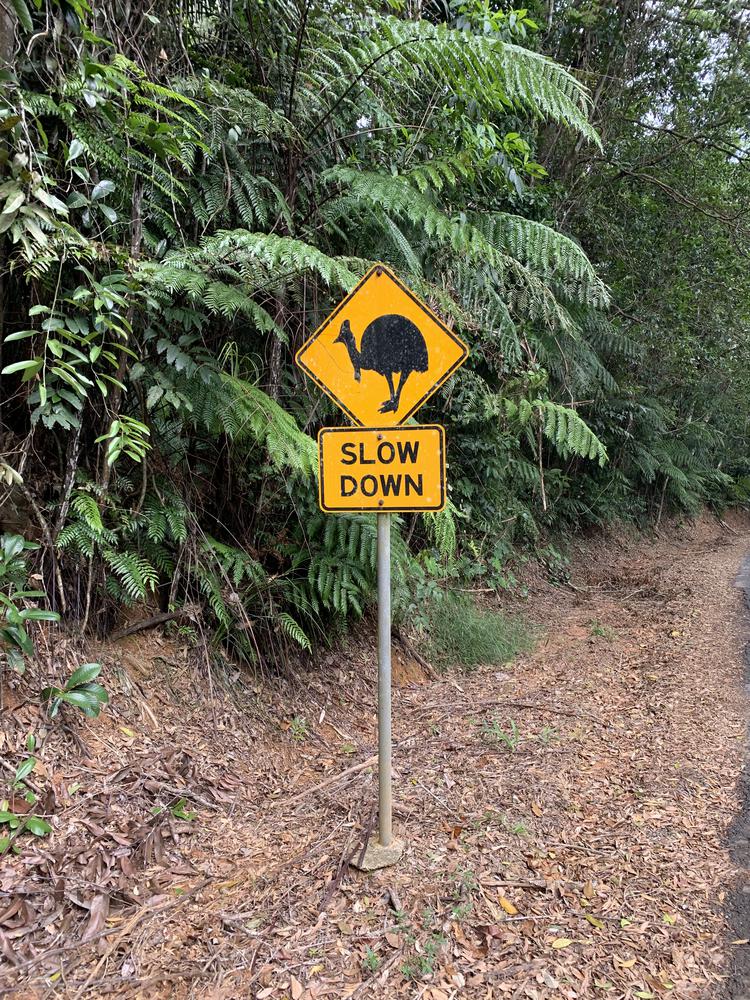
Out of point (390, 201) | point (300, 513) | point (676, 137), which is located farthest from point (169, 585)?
point (676, 137)

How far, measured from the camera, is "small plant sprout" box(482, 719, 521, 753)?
4.24 m

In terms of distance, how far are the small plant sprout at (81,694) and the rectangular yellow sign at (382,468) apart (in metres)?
1.59

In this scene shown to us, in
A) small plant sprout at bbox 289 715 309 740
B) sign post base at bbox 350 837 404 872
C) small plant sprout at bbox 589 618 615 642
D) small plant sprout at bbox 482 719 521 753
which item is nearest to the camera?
sign post base at bbox 350 837 404 872

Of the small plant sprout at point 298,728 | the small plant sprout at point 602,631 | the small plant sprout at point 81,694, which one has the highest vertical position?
the small plant sprout at point 81,694

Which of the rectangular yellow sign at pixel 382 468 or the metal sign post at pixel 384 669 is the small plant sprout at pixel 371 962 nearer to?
the metal sign post at pixel 384 669

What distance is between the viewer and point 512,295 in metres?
5.70

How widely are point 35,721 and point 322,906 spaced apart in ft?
5.49

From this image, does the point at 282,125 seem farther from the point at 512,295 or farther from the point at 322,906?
the point at 322,906

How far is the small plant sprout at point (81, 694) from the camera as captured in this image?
3.20 meters

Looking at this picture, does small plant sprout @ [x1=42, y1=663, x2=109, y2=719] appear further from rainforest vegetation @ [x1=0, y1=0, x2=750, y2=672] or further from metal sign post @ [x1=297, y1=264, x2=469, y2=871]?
metal sign post @ [x1=297, y1=264, x2=469, y2=871]

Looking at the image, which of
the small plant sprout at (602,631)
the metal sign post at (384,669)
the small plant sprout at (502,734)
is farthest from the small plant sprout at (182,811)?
the small plant sprout at (602,631)

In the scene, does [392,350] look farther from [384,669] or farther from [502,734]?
[502,734]

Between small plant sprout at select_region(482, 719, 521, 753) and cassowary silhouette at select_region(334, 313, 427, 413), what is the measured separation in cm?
262

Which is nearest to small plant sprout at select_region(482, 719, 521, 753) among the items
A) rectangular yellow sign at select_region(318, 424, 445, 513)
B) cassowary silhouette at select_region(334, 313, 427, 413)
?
rectangular yellow sign at select_region(318, 424, 445, 513)
